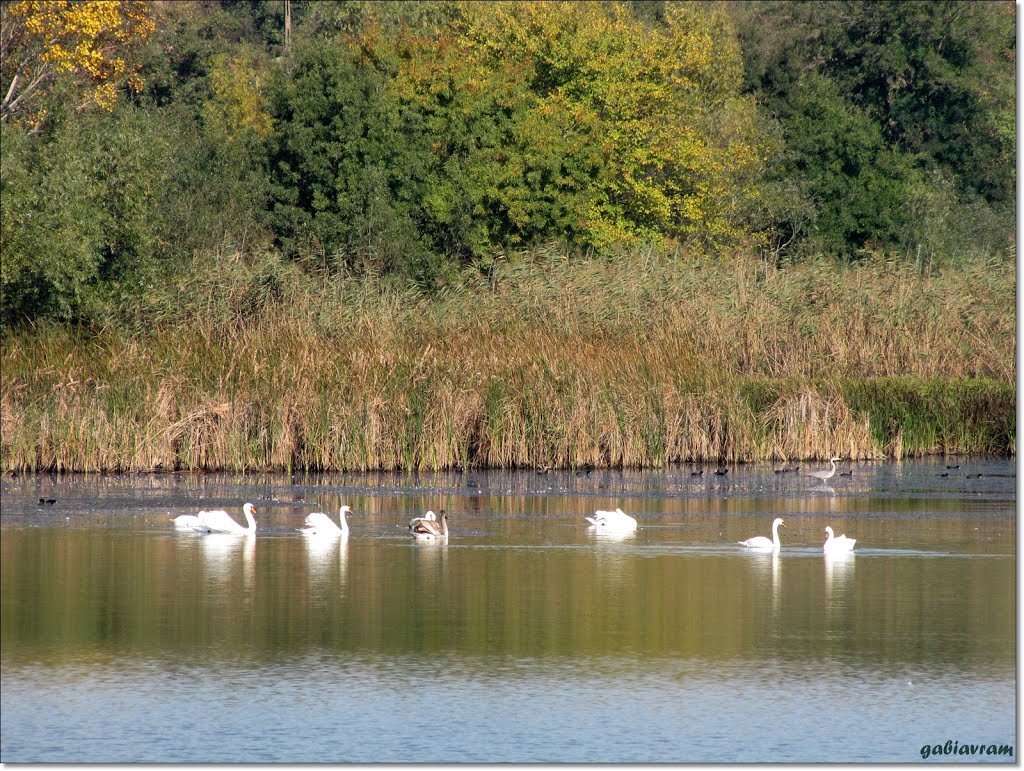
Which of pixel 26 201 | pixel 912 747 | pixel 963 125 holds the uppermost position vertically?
pixel 963 125

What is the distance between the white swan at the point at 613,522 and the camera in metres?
18.3

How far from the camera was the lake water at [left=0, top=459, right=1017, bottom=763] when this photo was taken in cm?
1040

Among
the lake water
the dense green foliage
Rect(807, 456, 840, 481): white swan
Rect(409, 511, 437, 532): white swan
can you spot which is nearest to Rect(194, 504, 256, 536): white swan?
the lake water

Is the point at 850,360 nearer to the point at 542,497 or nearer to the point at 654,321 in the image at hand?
the point at 654,321

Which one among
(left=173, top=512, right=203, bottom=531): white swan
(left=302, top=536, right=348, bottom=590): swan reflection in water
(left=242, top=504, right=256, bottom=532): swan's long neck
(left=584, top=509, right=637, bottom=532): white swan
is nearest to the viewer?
(left=302, top=536, right=348, bottom=590): swan reflection in water

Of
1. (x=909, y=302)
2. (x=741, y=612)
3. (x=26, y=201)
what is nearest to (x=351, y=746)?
(x=741, y=612)

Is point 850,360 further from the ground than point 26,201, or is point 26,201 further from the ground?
point 26,201

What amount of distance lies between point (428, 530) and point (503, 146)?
25.6 meters

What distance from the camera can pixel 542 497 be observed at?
21297 millimetres

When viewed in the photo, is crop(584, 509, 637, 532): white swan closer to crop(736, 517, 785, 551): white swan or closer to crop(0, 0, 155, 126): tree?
crop(736, 517, 785, 551): white swan

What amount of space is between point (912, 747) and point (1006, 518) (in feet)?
33.2

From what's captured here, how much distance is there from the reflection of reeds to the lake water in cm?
206

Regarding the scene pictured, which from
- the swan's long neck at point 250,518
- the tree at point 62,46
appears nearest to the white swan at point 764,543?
the swan's long neck at point 250,518

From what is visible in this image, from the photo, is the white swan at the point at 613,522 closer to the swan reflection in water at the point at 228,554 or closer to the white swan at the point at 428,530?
the white swan at the point at 428,530
